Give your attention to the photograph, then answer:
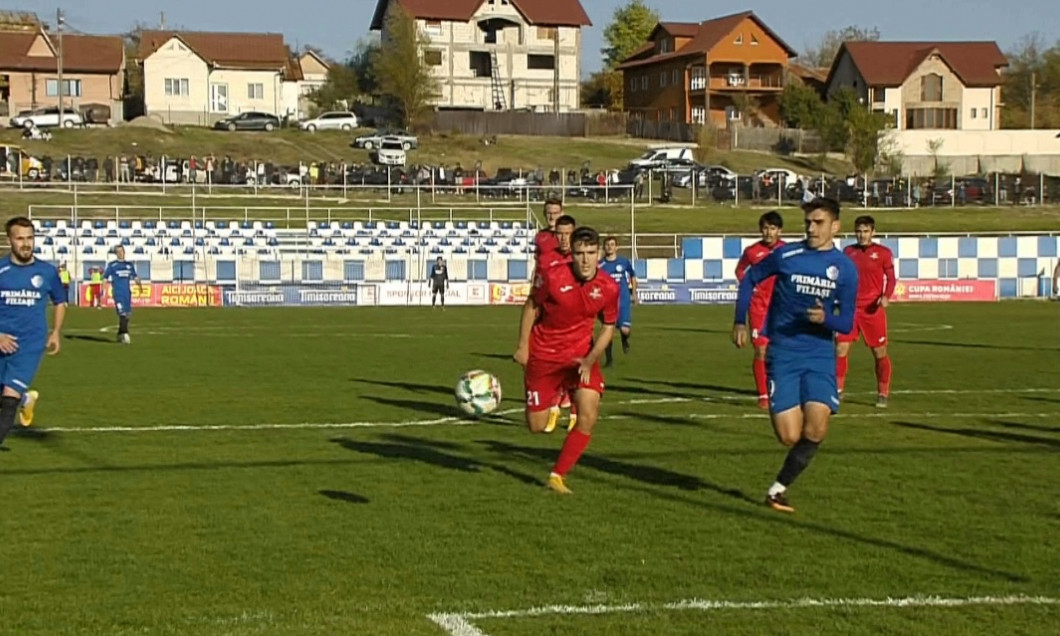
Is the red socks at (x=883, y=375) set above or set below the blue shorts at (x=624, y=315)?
below

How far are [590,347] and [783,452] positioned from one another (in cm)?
274

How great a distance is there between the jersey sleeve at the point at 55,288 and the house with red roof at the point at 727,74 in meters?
84.7

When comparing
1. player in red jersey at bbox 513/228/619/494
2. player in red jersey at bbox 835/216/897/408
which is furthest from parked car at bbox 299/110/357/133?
player in red jersey at bbox 513/228/619/494

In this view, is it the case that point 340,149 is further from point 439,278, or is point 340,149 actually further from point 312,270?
point 439,278

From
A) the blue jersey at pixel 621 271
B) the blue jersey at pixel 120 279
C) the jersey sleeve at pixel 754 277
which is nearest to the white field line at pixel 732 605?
the jersey sleeve at pixel 754 277

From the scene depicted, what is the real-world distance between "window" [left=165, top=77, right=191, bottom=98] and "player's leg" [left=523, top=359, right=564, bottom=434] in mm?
86028

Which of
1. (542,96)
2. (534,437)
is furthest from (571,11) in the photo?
(534,437)

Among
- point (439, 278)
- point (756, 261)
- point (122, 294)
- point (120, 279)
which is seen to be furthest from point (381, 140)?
point (756, 261)

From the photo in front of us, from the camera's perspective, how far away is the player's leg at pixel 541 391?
10.2 metres

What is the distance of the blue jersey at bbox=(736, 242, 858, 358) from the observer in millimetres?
9344

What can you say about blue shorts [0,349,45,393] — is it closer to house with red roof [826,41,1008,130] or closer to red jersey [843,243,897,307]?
red jersey [843,243,897,307]

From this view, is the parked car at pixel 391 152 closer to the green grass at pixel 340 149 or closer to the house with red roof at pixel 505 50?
the green grass at pixel 340 149

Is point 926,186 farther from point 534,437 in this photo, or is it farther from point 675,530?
point 675,530

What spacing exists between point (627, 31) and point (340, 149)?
5263cm
